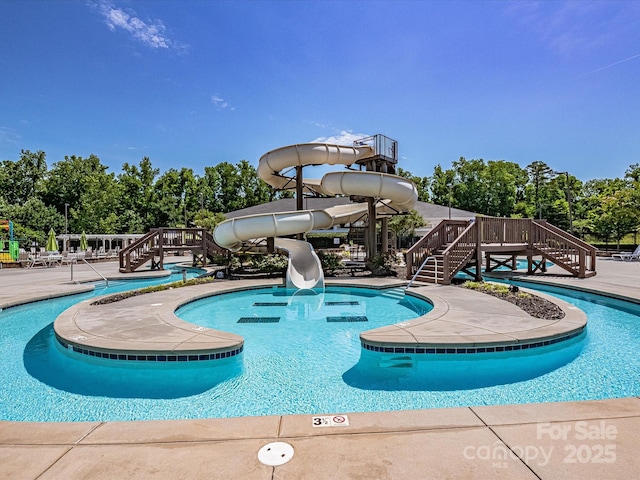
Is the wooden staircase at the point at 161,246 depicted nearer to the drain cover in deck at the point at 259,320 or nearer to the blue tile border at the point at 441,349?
the drain cover in deck at the point at 259,320

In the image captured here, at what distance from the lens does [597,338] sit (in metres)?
7.84

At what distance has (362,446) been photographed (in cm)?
295

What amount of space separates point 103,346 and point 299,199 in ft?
43.6

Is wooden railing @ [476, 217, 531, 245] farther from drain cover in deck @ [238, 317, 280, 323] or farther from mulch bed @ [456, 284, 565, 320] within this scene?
drain cover in deck @ [238, 317, 280, 323]

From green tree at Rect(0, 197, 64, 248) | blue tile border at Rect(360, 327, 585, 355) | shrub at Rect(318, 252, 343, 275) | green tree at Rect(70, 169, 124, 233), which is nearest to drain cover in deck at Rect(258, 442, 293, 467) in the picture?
blue tile border at Rect(360, 327, 585, 355)

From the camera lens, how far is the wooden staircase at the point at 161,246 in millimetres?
20812

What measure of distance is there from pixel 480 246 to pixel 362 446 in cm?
1415

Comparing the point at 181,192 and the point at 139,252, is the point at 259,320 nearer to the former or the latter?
the point at 139,252

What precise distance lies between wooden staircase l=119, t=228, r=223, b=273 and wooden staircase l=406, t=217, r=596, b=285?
46.3ft

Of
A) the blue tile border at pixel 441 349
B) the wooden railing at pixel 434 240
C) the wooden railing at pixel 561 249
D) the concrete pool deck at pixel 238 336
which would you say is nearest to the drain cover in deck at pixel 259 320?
the concrete pool deck at pixel 238 336

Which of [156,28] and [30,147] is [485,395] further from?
[30,147]

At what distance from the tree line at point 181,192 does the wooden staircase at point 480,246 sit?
97.6 feet

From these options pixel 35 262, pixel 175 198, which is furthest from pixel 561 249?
pixel 175 198

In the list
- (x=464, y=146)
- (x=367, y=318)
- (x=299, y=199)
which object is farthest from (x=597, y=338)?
(x=464, y=146)
